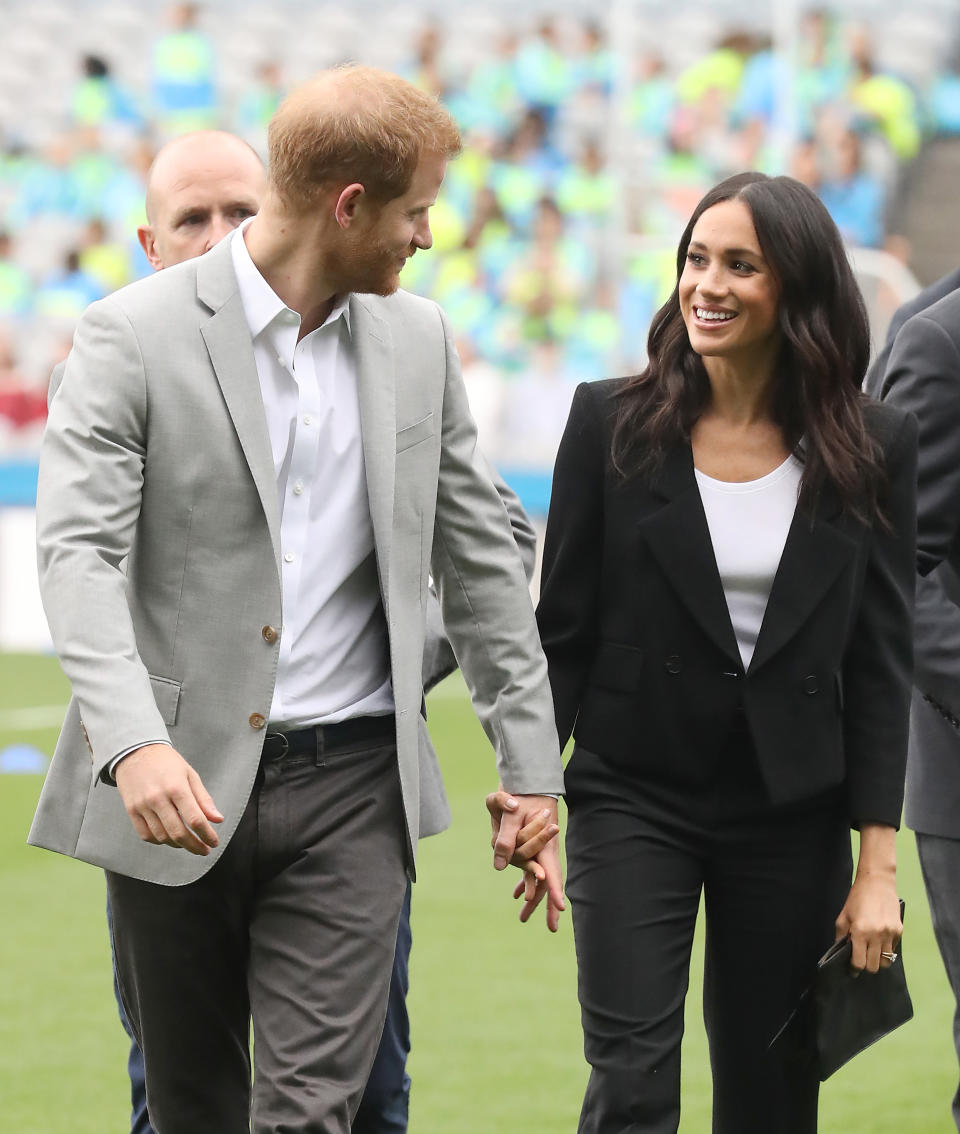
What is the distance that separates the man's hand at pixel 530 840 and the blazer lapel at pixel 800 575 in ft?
1.42

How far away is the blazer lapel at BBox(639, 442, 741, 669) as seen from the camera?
3266 mm

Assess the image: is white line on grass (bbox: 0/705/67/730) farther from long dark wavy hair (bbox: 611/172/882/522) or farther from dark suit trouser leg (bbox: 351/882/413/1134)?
long dark wavy hair (bbox: 611/172/882/522)

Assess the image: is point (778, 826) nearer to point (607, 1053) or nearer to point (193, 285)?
point (607, 1053)

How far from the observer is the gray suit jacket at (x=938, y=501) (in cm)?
370

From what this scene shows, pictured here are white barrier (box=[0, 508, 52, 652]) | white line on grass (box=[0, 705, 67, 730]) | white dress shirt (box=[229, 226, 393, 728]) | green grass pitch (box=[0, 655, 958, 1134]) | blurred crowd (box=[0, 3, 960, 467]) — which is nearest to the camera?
white dress shirt (box=[229, 226, 393, 728])

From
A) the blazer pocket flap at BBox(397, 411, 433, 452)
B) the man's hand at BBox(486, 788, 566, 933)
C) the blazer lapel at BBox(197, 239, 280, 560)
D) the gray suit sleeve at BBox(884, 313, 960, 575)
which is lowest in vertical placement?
the man's hand at BBox(486, 788, 566, 933)

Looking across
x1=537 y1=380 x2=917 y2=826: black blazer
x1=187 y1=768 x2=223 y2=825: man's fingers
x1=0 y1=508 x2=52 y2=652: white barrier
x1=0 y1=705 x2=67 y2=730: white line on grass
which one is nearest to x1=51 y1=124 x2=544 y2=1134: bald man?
x1=537 y1=380 x2=917 y2=826: black blazer

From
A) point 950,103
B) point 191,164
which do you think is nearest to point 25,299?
point 950,103

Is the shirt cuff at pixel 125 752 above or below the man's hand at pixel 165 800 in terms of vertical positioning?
above

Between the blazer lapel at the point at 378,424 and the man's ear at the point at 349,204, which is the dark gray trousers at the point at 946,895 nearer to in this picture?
the blazer lapel at the point at 378,424

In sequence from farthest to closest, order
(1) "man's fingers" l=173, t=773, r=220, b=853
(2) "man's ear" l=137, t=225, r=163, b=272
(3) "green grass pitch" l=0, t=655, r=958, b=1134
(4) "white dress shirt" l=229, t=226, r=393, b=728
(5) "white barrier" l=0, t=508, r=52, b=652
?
1. (5) "white barrier" l=0, t=508, r=52, b=652
2. (3) "green grass pitch" l=0, t=655, r=958, b=1134
3. (2) "man's ear" l=137, t=225, r=163, b=272
4. (4) "white dress shirt" l=229, t=226, r=393, b=728
5. (1) "man's fingers" l=173, t=773, r=220, b=853

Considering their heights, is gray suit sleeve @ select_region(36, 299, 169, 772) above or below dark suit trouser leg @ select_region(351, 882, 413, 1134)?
above

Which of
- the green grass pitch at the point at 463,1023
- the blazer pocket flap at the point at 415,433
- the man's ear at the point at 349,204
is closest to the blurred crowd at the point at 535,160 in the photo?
the green grass pitch at the point at 463,1023

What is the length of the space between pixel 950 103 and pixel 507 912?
1406cm
